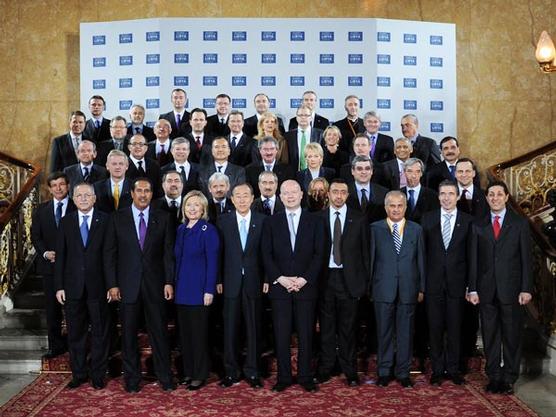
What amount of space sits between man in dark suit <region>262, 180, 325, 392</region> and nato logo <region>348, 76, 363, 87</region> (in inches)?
170

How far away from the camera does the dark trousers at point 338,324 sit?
6.33 metres

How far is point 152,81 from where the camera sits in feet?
33.2

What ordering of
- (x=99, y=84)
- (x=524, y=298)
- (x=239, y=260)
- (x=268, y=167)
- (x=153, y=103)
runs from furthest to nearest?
(x=99, y=84) < (x=153, y=103) < (x=268, y=167) < (x=239, y=260) < (x=524, y=298)

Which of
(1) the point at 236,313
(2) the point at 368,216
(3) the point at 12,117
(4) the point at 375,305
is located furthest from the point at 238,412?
(3) the point at 12,117

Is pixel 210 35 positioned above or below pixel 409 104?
above

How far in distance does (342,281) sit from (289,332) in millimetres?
560

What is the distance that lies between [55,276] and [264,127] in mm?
2734

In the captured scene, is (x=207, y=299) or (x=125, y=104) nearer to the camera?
(x=207, y=299)

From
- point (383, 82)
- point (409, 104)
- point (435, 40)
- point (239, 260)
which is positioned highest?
point (435, 40)

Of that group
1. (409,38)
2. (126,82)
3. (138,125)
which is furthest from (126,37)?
(409,38)

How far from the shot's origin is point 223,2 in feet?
38.7

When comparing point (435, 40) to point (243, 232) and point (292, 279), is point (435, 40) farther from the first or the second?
point (292, 279)

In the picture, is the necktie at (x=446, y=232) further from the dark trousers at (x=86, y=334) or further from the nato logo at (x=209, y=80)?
the nato logo at (x=209, y=80)

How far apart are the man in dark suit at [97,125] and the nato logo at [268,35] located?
2461 millimetres
